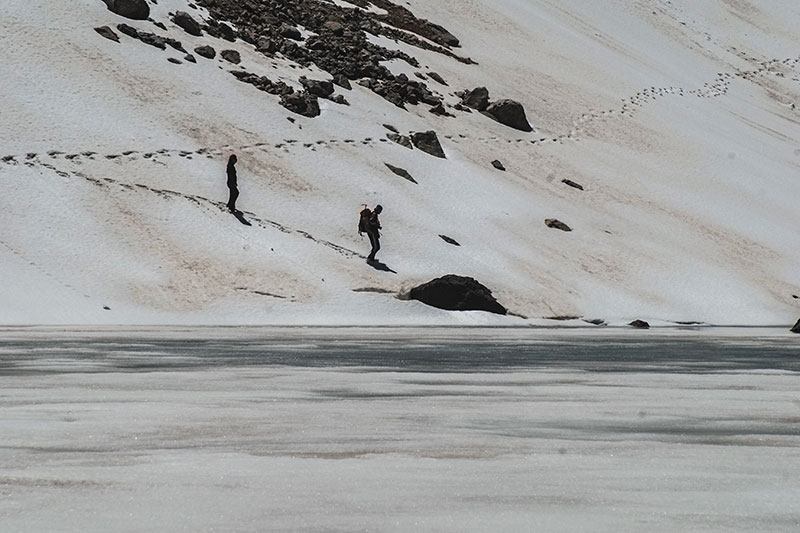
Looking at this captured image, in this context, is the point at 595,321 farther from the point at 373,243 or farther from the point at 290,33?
the point at 290,33

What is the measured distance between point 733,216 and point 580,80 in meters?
19.0

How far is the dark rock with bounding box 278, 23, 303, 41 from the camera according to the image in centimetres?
5697

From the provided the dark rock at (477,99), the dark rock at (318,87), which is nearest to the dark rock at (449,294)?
the dark rock at (318,87)

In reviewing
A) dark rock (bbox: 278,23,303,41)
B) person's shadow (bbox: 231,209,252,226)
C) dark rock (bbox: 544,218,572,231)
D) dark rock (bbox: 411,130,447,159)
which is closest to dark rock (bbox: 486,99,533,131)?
dark rock (bbox: 411,130,447,159)

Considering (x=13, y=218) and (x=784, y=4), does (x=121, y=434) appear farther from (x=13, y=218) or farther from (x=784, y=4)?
(x=784, y=4)

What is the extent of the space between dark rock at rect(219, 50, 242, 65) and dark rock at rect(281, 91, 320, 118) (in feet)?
9.45

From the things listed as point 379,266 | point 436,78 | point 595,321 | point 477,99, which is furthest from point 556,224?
point 436,78

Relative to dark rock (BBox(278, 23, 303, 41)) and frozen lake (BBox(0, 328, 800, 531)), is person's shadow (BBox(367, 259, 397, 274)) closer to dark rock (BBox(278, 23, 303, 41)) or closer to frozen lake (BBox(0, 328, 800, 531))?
frozen lake (BBox(0, 328, 800, 531))

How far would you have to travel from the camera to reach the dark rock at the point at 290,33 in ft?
187

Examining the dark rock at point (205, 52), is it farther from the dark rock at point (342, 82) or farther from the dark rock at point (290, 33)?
the dark rock at point (290, 33)

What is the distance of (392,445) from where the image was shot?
867cm

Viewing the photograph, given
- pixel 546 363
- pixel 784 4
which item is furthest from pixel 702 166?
pixel 784 4

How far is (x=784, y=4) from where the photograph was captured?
120 metres

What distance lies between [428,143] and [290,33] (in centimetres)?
1208
